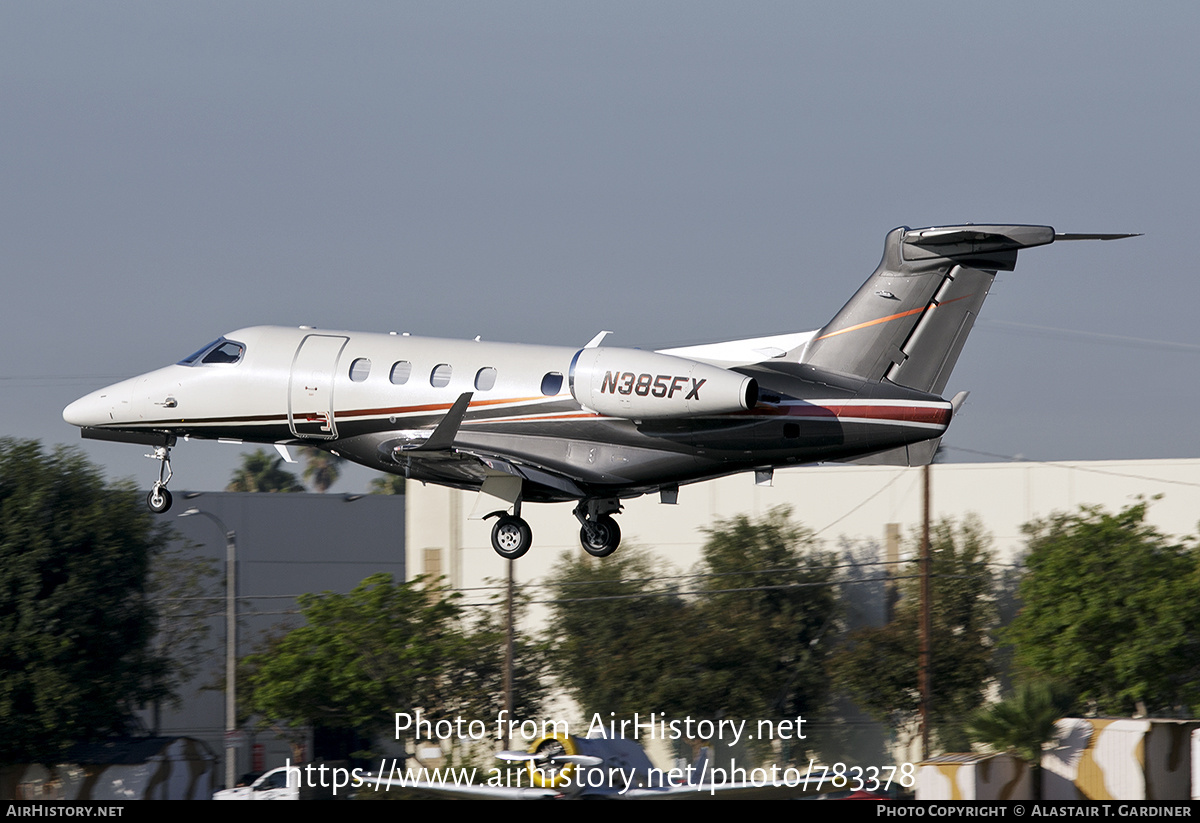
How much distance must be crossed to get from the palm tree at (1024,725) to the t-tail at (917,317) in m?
13.8

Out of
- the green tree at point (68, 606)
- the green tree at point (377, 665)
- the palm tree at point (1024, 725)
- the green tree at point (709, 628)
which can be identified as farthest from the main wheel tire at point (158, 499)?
the green tree at point (709, 628)

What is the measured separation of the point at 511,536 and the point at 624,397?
12.5 feet

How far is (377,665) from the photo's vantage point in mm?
47219

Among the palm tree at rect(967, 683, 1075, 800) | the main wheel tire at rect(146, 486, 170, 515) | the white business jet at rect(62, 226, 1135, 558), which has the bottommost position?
the palm tree at rect(967, 683, 1075, 800)

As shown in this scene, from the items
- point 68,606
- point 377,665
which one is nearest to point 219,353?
point 377,665

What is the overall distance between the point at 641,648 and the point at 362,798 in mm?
14748

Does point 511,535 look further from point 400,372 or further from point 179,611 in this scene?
point 179,611

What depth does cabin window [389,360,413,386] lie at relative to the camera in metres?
24.2

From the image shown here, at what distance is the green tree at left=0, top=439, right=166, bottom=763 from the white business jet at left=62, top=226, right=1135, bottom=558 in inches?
978

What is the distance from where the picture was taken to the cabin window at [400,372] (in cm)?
2425

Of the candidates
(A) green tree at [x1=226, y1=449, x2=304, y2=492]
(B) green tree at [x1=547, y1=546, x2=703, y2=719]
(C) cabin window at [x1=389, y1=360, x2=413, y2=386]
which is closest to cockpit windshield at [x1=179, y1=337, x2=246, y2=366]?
(C) cabin window at [x1=389, y1=360, x2=413, y2=386]

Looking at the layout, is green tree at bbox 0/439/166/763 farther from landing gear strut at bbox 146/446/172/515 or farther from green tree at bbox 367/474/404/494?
green tree at bbox 367/474/404/494

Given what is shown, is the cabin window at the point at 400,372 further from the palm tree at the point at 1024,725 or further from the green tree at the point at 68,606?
the green tree at the point at 68,606
